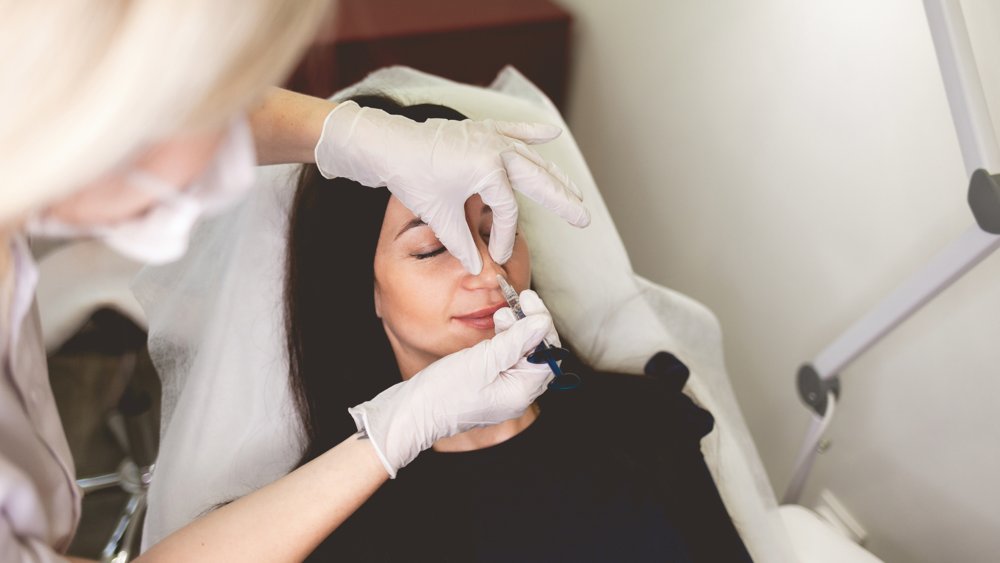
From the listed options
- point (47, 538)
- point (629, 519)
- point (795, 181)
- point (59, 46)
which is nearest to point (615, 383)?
point (629, 519)

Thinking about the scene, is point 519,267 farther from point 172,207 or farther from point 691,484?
point 172,207

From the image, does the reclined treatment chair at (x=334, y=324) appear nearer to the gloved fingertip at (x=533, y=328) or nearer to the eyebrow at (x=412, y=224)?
the eyebrow at (x=412, y=224)

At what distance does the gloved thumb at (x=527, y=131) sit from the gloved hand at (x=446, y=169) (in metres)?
0.04

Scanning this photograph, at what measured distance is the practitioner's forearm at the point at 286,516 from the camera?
2.89ft

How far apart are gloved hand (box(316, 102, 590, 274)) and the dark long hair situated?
0.54 ft

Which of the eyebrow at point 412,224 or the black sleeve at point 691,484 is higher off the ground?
the eyebrow at point 412,224

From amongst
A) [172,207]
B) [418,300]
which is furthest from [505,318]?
[172,207]

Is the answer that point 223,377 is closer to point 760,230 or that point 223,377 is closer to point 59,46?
point 59,46

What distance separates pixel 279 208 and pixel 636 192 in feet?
3.46

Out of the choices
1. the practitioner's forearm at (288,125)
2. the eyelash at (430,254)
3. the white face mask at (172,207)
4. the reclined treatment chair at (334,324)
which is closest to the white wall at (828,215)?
the reclined treatment chair at (334,324)

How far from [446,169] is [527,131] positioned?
0.17 m

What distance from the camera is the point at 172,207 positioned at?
2.20ft

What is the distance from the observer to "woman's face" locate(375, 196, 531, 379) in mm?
1107

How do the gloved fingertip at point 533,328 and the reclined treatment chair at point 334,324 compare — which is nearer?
the gloved fingertip at point 533,328
